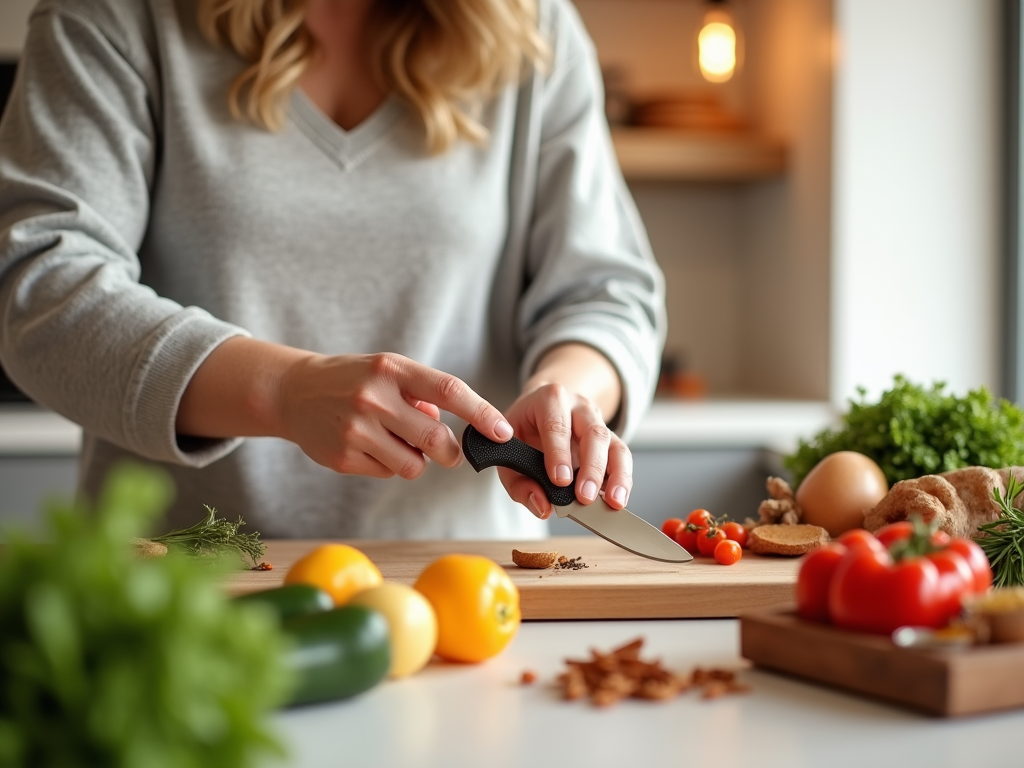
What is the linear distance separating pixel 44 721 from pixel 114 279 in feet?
2.68

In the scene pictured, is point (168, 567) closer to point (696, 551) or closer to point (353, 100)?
point (696, 551)

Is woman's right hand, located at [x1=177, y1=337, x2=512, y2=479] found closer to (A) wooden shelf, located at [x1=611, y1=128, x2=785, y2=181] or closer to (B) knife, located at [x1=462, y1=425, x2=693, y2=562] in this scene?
(B) knife, located at [x1=462, y1=425, x2=693, y2=562]

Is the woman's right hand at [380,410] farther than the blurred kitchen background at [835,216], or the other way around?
the blurred kitchen background at [835,216]

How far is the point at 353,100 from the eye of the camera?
155 cm

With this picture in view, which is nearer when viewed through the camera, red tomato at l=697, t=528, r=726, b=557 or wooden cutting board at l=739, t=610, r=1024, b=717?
wooden cutting board at l=739, t=610, r=1024, b=717

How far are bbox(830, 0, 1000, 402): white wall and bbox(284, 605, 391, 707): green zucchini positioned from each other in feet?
7.22

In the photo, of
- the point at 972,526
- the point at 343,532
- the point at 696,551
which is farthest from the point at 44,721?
the point at 343,532

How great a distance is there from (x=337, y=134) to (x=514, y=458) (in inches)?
23.3

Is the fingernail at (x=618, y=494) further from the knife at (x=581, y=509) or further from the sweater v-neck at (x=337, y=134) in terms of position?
the sweater v-neck at (x=337, y=134)

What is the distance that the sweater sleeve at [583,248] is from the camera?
1.47 metres

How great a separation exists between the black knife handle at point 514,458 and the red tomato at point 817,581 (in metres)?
0.34

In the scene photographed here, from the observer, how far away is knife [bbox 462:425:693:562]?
43.8 inches

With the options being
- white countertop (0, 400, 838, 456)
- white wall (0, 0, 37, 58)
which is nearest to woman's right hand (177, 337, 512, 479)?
white countertop (0, 400, 838, 456)

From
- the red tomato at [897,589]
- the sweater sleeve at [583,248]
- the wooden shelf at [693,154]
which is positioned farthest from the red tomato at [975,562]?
the wooden shelf at [693,154]
